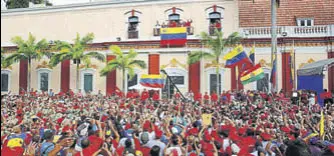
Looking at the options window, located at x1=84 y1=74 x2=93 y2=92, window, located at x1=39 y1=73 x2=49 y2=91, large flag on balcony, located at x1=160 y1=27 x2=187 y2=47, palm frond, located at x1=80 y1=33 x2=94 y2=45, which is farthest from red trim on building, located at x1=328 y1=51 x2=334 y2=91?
window, located at x1=39 y1=73 x2=49 y2=91

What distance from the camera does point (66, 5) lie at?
2638 cm

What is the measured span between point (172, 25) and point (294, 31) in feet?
24.6

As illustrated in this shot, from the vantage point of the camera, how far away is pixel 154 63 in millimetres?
23094

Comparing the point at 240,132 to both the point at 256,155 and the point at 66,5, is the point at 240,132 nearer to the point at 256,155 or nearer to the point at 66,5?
the point at 256,155

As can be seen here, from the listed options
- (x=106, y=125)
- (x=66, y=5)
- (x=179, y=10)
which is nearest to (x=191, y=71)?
(x=179, y=10)

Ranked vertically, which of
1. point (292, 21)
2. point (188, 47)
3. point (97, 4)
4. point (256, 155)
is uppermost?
point (97, 4)

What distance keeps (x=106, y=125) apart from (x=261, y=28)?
1596 centimetres

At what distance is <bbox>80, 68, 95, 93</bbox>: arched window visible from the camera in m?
24.6

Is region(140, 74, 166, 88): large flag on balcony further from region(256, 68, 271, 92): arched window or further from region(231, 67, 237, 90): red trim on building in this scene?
region(256, 68, 271, 92): arched window

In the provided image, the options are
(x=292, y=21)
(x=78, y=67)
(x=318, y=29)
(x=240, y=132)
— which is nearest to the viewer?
(x=240, y=132)

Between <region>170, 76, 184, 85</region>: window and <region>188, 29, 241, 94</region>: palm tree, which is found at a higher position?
<region>188, 29, 241, 94</region>: palm tree

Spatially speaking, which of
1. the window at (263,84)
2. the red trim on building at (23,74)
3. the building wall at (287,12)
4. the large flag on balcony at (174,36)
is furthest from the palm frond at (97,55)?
the window at (263,84)

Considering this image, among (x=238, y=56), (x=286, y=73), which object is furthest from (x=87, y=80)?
(x=286, y=73)

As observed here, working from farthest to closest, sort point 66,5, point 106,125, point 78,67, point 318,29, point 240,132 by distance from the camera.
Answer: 1. point 66,5
2. point 78,67
3. point 318,29
4. point 106,125
5. point 240,132
